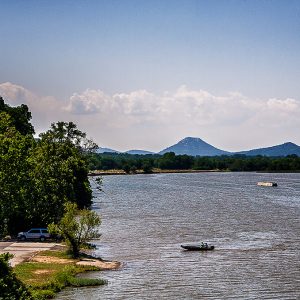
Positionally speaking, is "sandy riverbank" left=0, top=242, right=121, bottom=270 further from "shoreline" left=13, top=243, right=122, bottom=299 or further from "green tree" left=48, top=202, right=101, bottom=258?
"green tree" left=48, top=202, right=101, bottom=258

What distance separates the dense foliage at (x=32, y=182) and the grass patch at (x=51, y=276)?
5642 millimetres

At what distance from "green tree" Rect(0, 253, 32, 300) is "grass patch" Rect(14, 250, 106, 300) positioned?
1160cm

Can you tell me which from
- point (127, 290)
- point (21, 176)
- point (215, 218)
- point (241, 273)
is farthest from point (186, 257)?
point (215, 218)

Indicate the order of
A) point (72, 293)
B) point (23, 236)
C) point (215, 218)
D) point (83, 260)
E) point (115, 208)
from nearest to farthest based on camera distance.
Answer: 1. point (72, 293)
2. point (83, 260)
3. point (23, 236)
4. point (215, 218)
5. point (115, 208)

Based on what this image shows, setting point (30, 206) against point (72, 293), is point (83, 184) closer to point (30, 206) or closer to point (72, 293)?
point (30, 206)

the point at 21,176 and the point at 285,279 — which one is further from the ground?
the point at 21,176

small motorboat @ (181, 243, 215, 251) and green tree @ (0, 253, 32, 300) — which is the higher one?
green tree @ (0, 253, 32, 300)

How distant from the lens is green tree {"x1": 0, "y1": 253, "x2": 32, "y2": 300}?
2973 centimetres

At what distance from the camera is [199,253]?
66.0 meters

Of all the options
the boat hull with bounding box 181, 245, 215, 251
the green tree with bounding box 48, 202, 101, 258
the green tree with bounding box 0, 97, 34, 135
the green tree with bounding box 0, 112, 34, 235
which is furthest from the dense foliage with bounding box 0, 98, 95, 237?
the green tree with bounding box 0, 97, 34, 135

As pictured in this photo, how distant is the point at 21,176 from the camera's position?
2052 inches

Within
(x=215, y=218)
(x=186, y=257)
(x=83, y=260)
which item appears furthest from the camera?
(x=215, y=218)

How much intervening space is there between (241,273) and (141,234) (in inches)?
1074

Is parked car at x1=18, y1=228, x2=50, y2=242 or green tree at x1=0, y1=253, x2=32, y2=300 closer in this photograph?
green tree at x1=0, y1=253, x2=32, y2=300
